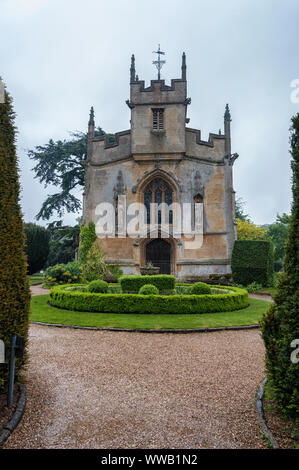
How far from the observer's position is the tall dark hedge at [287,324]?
10.6ft

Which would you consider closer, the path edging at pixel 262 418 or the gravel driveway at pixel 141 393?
the path edging at pixel 262 418

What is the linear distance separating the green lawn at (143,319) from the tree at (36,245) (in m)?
13.5

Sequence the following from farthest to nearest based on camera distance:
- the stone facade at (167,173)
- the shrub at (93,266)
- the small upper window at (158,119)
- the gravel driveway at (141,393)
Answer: the small upper window at (158,119), the stone facade at (167,173), the shrub at (93,266), the gravel driveway at (141,393)

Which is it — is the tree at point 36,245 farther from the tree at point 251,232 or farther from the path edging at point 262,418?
the path edging at point 262,418

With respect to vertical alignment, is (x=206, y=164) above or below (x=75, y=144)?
below

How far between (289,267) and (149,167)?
59.7ft

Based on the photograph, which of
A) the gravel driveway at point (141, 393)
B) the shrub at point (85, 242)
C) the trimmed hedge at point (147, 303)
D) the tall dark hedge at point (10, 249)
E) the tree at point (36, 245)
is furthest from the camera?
the tree at point (36, 245)

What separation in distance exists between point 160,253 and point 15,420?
17.8m

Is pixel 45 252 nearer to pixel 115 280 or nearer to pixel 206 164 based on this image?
pixel 115 280

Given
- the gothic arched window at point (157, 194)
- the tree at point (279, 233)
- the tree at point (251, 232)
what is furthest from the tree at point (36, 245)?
the tree at point (279, 233)

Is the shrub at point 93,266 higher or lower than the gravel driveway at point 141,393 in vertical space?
higher

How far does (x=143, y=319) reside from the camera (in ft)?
29.7

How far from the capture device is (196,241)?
2006 cm
